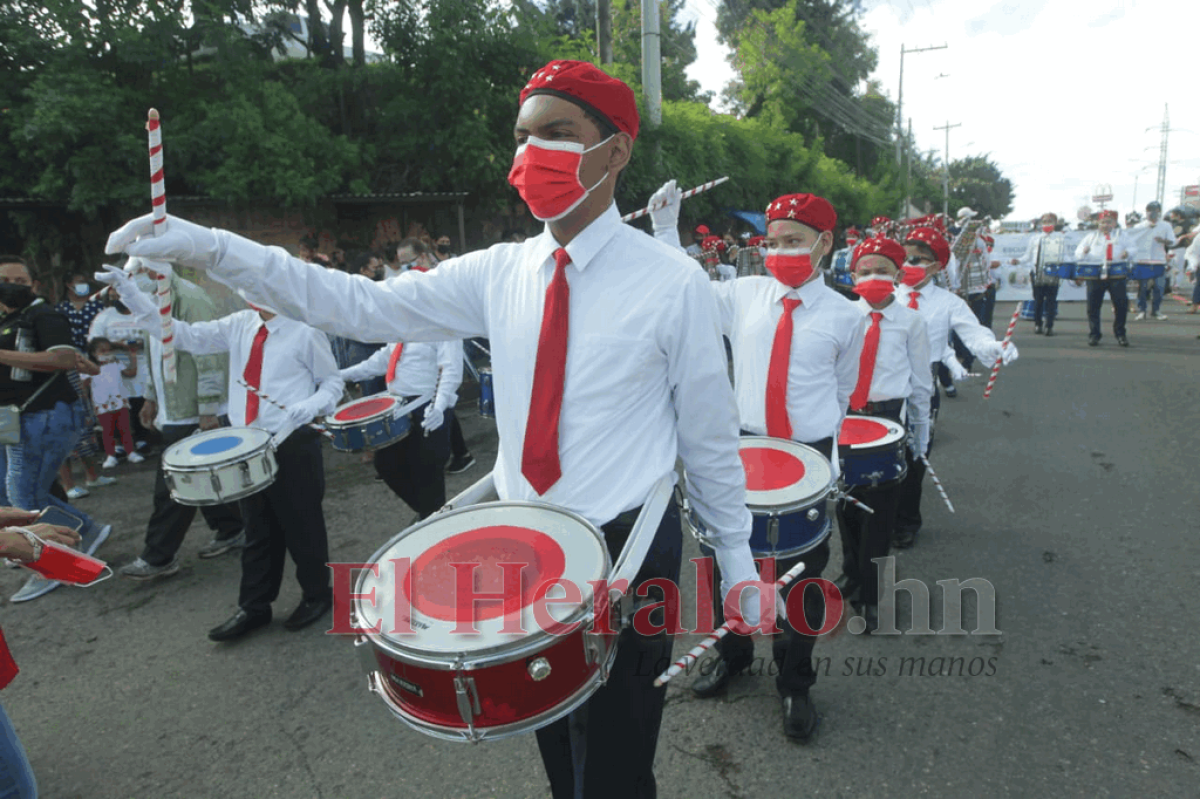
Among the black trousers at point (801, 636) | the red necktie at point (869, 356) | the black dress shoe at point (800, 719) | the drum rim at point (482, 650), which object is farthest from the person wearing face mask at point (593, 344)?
the red necktie at point (869, 356)

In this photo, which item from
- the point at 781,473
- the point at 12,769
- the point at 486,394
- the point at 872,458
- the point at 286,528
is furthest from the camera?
the point at 486,394

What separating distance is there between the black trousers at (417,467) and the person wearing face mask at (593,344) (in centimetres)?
335

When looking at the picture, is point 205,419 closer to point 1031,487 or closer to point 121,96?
point 1031,487

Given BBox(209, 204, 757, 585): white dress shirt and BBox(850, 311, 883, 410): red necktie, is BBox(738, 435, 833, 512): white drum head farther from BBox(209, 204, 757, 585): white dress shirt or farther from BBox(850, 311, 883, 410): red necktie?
BBox(850, 311, 883, 410): red necktie

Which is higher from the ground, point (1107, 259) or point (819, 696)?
point (1107, 259)

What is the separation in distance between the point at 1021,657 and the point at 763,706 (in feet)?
4.43

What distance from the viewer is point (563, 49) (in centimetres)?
1631

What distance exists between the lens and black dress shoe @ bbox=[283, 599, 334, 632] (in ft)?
14.1

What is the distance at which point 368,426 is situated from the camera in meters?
4.84

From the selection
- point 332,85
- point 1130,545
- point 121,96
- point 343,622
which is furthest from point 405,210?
point 1130,545

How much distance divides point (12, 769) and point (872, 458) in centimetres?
352

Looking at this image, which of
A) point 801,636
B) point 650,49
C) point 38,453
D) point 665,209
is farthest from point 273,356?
point 650,49

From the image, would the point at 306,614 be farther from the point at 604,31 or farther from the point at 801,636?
the point at 604,31

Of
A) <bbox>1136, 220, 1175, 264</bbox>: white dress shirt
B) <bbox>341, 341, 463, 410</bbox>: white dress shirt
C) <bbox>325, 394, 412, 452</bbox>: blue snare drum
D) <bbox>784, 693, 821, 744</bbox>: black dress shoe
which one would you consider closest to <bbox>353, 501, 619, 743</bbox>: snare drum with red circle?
<bbox>784, 693, 821, 744</bbox>: black dress shoe
